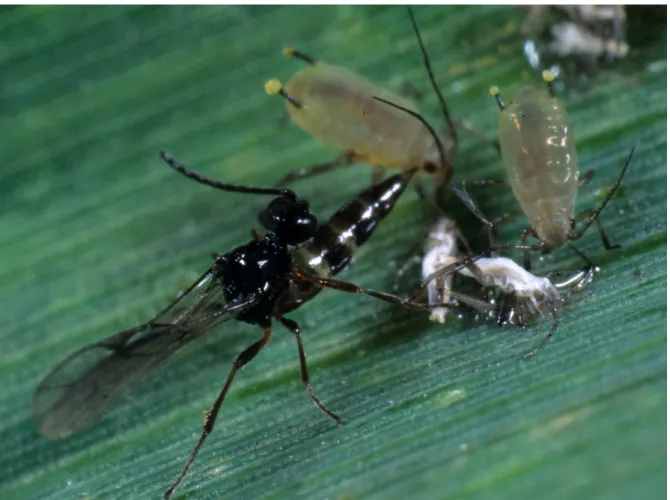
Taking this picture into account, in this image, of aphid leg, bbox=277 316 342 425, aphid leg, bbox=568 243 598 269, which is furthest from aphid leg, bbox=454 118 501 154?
aphid leg, bbox=277 316 342 425

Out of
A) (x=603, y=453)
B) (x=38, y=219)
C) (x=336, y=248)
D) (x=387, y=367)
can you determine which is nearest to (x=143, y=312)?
(x=38, y=219)

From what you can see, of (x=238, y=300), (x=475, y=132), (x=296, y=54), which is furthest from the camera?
(x=296, y=54)

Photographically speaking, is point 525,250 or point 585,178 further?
point 585,178

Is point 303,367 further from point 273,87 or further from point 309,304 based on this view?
point 273,87

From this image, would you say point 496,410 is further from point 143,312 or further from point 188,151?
point 188,151

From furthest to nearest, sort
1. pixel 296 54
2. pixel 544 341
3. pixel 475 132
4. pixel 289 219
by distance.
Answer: pixel 296 54
pixel 475 132
pixel 289 219
pixel 544 341

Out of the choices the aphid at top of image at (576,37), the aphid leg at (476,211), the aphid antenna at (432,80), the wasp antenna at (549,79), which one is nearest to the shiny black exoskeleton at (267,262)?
the aphid leg at (476,211)

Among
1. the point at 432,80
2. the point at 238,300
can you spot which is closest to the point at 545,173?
the point at 432,80

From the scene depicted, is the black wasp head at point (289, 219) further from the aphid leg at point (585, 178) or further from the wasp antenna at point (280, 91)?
the aphid leg at point (585, 178)
